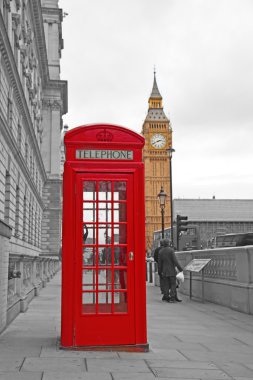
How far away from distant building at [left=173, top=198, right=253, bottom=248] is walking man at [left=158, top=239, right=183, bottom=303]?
90.1 metres

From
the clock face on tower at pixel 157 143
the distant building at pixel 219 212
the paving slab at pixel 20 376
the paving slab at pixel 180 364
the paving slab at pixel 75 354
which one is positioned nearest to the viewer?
the paving slab at pixel 20 376

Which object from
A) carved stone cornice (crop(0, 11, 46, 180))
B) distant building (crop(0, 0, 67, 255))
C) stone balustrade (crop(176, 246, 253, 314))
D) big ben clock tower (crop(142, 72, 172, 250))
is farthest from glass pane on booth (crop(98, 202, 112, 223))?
big ben clock tower (crop(142, 72, 172, 250))

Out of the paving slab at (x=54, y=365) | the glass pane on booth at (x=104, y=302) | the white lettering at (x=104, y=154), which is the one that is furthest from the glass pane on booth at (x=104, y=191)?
the paving slab at (x=54, y=365)

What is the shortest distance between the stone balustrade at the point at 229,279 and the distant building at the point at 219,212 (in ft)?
294

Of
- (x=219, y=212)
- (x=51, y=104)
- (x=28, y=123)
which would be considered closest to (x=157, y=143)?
(x=219, y=212)

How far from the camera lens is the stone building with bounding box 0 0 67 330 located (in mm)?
23062

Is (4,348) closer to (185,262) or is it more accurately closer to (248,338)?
(248,338)

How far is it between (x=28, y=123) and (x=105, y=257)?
26.3m

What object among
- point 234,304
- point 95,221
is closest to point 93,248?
point 95,221

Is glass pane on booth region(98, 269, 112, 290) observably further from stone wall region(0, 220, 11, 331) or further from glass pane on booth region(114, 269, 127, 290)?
stone wall region(0, 220, 11, 331)

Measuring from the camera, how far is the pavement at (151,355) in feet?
16.4

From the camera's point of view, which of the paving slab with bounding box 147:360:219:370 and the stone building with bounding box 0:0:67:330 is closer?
the paving slab with bounding box 147:360:219:370

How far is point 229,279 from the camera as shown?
38.5ft

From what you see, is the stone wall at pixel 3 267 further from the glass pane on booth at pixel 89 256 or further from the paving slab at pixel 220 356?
the paving slab at pixel 220 356
